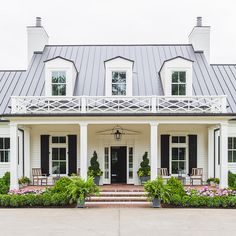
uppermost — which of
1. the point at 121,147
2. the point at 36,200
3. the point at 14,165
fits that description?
the point at 121,147

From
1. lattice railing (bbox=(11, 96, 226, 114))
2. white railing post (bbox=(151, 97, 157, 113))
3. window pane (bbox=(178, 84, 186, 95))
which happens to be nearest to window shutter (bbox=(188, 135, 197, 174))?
lattice railing (bbox=(11, 96, 226, 114))

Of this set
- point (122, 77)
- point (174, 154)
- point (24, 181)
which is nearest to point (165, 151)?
point (174, 154)

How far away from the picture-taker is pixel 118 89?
19.3 meters

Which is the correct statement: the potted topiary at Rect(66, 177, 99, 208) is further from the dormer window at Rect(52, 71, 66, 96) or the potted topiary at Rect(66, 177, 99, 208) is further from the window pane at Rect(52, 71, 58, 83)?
the window pane at Rect(52, 71, 58, 83)

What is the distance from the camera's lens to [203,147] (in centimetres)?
1934

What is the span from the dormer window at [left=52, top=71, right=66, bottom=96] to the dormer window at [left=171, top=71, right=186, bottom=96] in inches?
228

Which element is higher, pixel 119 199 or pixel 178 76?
pixel 178 76

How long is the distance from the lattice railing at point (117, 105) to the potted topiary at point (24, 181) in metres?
3.39

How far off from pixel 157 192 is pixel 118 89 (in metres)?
7.10

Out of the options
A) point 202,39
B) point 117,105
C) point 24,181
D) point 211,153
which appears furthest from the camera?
point 202,39

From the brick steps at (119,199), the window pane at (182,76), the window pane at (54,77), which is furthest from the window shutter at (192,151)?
the window pane at (54,77)

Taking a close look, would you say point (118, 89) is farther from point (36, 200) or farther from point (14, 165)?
point (36, 200)

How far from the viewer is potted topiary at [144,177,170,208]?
13866mm

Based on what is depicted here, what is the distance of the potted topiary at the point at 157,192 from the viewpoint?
13866 millimetres
